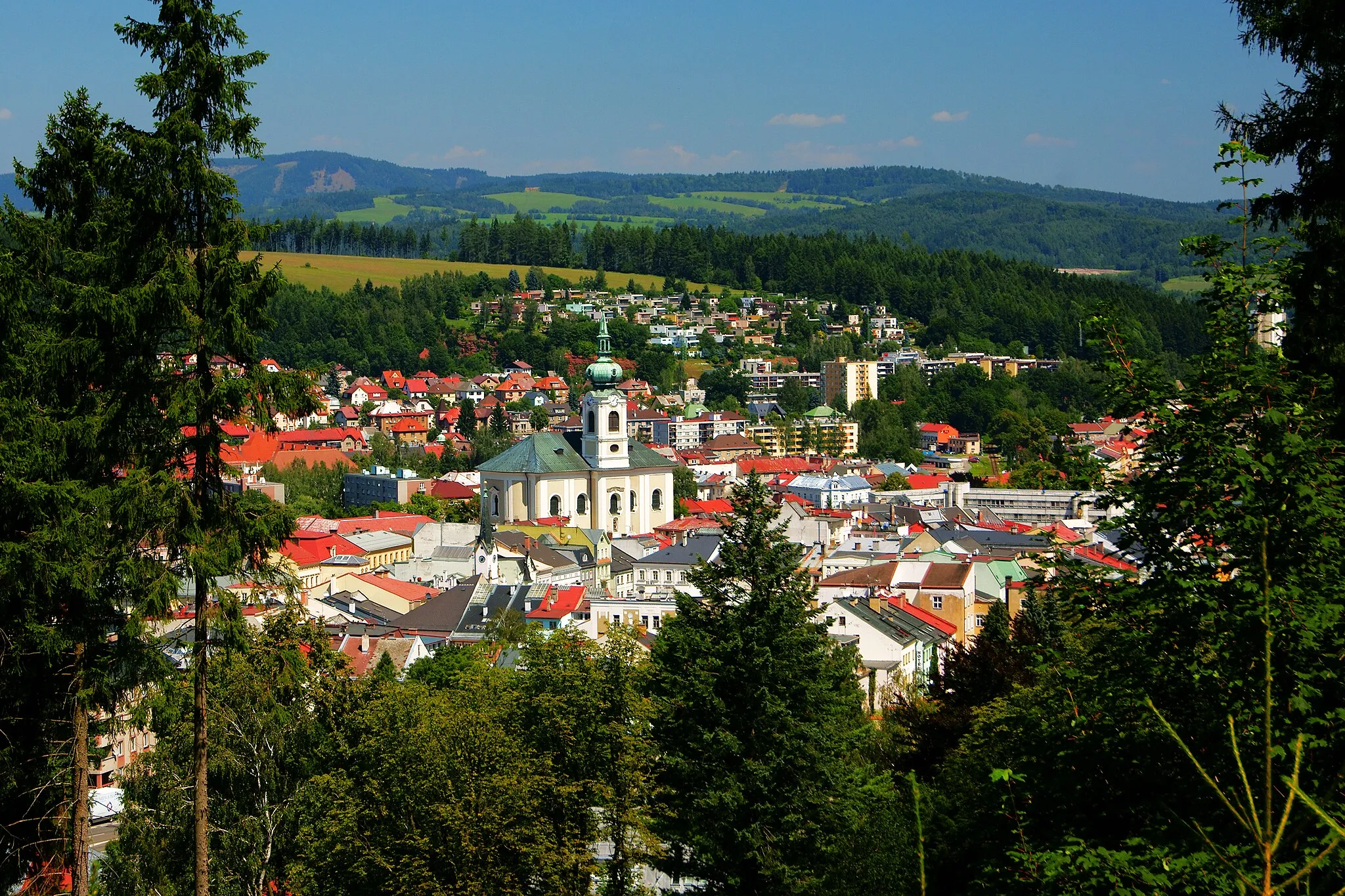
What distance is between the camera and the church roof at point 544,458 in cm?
5906

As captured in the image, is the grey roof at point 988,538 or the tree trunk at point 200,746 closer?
the tree trunk at point 200,746

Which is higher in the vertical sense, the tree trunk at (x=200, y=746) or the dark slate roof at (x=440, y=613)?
the tree trunk at (x=200, y=746)

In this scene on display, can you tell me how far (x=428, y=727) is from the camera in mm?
12797

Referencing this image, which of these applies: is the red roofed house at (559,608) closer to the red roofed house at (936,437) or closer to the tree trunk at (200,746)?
the tree trunk at (200,746)

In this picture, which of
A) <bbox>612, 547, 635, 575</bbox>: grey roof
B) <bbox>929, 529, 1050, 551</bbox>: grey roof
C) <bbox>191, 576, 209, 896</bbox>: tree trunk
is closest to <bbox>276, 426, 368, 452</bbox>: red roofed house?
<bbox>612, 547, 635, 575</bbox>: grey roof

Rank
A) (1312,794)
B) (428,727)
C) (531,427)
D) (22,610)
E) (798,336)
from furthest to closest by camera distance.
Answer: (798,336) → (531,427) → (428,727) → (22,610) → (1312,794)

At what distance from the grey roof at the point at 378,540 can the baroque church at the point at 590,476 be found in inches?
149

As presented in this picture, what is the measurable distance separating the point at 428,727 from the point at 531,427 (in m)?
84.2

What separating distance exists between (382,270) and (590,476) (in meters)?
84.7

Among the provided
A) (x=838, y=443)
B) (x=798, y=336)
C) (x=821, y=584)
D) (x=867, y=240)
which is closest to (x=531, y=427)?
(x=838, y=443)

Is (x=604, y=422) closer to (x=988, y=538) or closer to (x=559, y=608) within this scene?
(x=988, y=538)

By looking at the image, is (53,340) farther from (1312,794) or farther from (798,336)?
(798,336)

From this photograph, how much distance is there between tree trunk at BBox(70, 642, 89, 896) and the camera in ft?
33.2

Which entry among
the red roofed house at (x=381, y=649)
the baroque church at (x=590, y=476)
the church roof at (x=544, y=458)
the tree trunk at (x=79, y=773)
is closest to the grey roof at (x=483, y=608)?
the red roofed house at (x=381, y=649)
